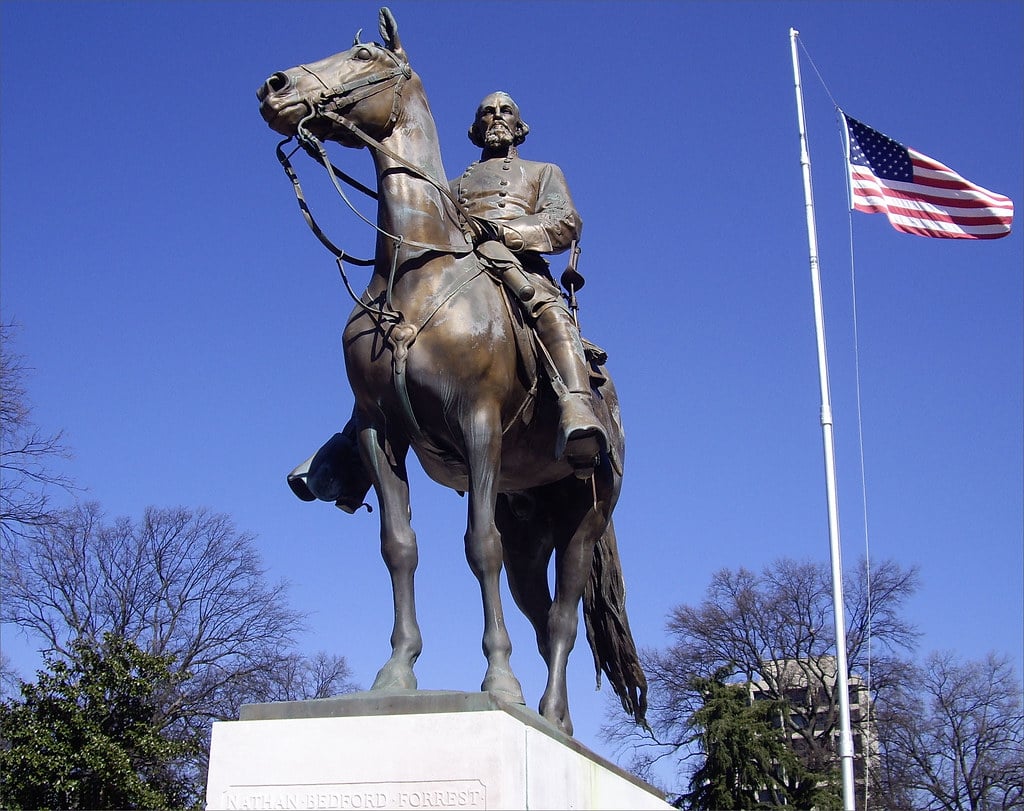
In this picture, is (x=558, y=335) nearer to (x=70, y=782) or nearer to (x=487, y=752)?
(x=487, y=752)

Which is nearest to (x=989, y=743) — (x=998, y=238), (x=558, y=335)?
(x=998, y=238)

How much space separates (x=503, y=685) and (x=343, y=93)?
3662 millimetres

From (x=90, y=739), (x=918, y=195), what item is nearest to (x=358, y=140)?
(x=918, y=195)

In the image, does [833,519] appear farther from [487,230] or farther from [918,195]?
[487,230]

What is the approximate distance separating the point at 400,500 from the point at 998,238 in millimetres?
11508

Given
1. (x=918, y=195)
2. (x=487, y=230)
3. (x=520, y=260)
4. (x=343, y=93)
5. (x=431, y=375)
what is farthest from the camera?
(x=918, y=195)

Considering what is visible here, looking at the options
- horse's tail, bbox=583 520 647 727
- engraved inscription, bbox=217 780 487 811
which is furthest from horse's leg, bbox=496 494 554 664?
engraved inscription, bbox=217 780 487 811

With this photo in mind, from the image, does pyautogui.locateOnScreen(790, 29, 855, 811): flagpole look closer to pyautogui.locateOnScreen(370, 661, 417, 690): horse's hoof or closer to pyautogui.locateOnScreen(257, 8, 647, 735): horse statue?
pyautogui.locateOnScreen(257, 8, 647, 735): horse statue

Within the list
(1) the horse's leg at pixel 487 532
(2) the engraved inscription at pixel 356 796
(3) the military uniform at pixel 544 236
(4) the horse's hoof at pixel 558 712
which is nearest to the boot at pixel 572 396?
(3) the military uniform at pixel 544 236

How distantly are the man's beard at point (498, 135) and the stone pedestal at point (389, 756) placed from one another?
4.18 m

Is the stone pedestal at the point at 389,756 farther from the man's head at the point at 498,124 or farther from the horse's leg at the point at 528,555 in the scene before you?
the man's head at the point at 498,124

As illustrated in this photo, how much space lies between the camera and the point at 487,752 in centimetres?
539

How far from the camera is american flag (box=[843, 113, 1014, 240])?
15602 mm

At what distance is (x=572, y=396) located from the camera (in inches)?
277
